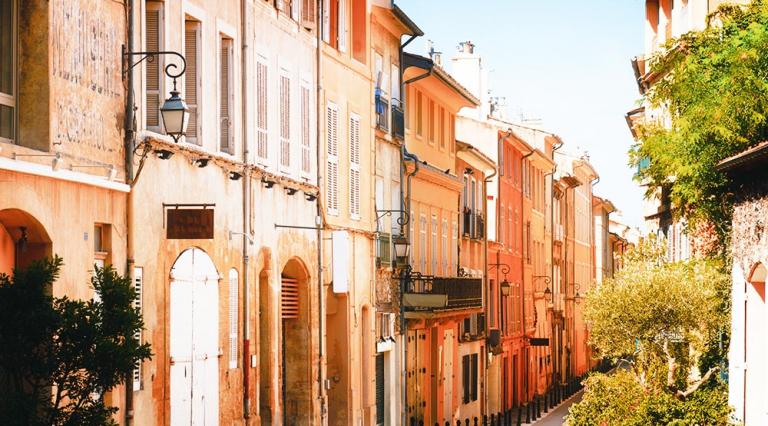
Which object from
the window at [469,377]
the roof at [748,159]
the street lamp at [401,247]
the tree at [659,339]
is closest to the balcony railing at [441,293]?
the street lamp at [401,247]

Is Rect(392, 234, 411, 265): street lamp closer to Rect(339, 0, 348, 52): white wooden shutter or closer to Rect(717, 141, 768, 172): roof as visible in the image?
Rect(339, 0, 348, 52): white wooden shutter

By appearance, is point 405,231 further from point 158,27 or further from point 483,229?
point 158,27

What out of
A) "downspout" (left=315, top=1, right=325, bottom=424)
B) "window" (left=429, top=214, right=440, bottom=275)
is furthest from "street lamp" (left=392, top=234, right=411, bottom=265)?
"window" (left=429, top=214, right=440, bottom=275)

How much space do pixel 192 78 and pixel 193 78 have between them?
0.02m

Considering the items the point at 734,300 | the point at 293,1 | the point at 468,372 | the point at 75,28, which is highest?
the point at 293,1

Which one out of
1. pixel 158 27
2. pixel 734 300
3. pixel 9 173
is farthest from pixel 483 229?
pixel 9 173

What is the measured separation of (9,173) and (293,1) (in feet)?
42.1

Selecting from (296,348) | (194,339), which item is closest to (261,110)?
(194,339)

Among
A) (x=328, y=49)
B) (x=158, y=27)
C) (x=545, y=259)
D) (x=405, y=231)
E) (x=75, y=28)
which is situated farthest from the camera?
(x=545, y=259)

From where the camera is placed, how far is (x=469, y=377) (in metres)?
48.1

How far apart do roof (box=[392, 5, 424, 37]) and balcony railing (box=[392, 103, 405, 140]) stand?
1.86 m

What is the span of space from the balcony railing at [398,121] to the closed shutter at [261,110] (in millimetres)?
11719

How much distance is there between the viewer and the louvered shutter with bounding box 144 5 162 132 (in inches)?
739

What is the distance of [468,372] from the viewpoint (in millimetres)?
48000
